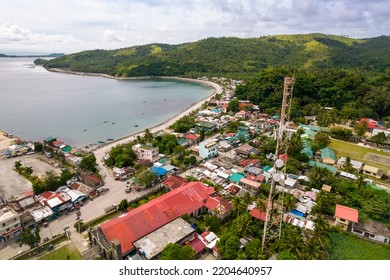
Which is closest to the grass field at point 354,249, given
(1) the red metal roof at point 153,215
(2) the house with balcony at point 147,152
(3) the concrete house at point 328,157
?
(1) the red metal roof at point 153,215

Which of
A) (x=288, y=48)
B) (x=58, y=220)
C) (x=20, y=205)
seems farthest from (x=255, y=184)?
(x=288, y=48)

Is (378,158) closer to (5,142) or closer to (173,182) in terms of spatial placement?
(173,182)

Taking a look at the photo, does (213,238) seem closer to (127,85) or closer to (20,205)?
(20,205)

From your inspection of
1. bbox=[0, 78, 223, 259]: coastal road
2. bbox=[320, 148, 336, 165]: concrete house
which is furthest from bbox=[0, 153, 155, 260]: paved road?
bbox=[320, 148, 336, 165]: concrete house

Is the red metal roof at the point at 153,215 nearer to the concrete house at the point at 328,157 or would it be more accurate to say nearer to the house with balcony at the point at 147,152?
the house with balcony at the point at 147,152

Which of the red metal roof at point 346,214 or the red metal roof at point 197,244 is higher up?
the red metal roof at point 346,214
